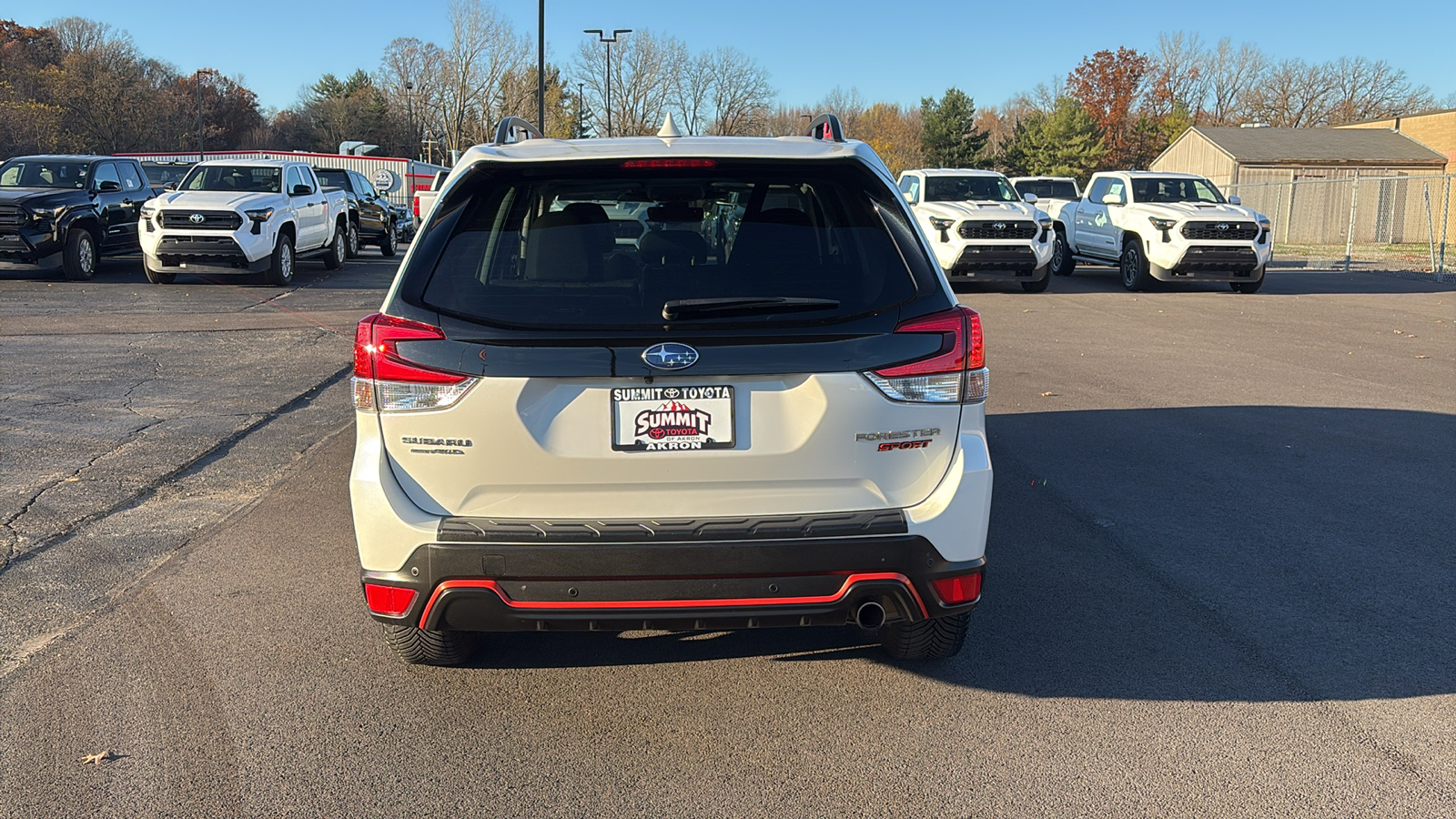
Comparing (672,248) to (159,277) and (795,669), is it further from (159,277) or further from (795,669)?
(159,277)

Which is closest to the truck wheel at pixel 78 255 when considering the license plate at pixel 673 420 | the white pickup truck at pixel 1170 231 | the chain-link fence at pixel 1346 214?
the white pickup truck at pixel 1170 231

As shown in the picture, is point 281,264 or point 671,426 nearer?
point 671,426

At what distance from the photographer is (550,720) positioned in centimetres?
368

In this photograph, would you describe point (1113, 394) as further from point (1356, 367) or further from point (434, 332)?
point (434, 332)

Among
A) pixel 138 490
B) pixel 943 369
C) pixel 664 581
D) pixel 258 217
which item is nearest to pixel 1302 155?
pixel 258 217

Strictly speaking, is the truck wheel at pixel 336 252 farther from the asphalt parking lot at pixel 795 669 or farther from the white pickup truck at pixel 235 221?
the asphalt parking lot at pixel 795 669

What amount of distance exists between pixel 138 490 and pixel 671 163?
4.59 meters

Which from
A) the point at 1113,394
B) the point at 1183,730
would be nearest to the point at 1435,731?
the point at 1183,730

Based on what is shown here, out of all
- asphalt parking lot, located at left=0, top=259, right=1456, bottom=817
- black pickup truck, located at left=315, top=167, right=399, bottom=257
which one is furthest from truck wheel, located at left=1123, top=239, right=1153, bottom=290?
black pickup truck, located at left=315, top=167, right=399, bottom=257

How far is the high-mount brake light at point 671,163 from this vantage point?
138 inches

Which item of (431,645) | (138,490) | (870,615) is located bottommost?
(138,490)

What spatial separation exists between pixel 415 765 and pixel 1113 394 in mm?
7670

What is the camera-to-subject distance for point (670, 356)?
129 inches

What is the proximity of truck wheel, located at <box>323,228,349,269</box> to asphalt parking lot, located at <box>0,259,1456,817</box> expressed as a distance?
15763mm
